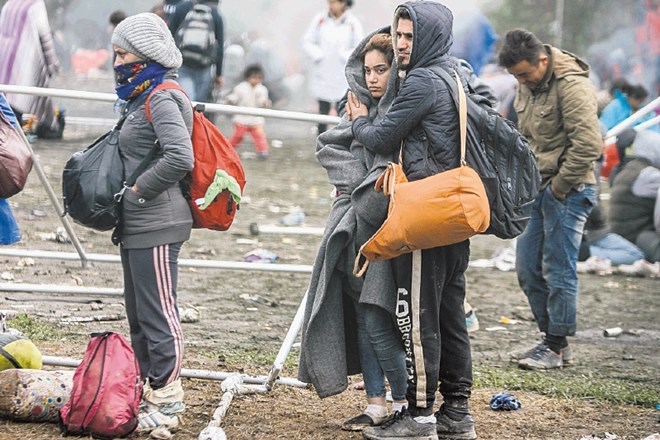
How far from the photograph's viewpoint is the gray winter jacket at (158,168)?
492 centimetres

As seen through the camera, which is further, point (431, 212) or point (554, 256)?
point (554, 256)

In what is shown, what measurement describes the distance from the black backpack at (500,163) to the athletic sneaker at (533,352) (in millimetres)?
2174

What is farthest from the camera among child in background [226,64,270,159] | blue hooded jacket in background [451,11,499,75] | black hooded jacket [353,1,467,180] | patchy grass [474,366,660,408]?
child in background [226,64,270,159]

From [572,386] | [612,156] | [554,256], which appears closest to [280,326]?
[554,256]

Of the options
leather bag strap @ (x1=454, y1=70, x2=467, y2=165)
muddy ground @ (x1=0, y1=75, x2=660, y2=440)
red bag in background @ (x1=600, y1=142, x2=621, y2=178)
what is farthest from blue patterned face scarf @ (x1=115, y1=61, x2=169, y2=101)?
red bag in background @ (x1=600, y1=142, x2=621, y2=178)

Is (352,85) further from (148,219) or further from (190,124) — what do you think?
(148,219)

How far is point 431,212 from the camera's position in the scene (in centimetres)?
463

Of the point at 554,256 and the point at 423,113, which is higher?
the point at 423,113

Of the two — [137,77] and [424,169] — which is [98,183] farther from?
[424,169]

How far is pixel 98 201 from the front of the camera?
4.99 meters

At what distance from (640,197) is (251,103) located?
24.9 feet

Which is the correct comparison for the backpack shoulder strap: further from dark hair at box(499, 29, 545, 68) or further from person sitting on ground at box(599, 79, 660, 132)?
person sitting on ground at box(599, 79, 660, 132)

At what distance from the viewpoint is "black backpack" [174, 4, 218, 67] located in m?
13.0

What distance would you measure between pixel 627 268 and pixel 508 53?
4.22m
